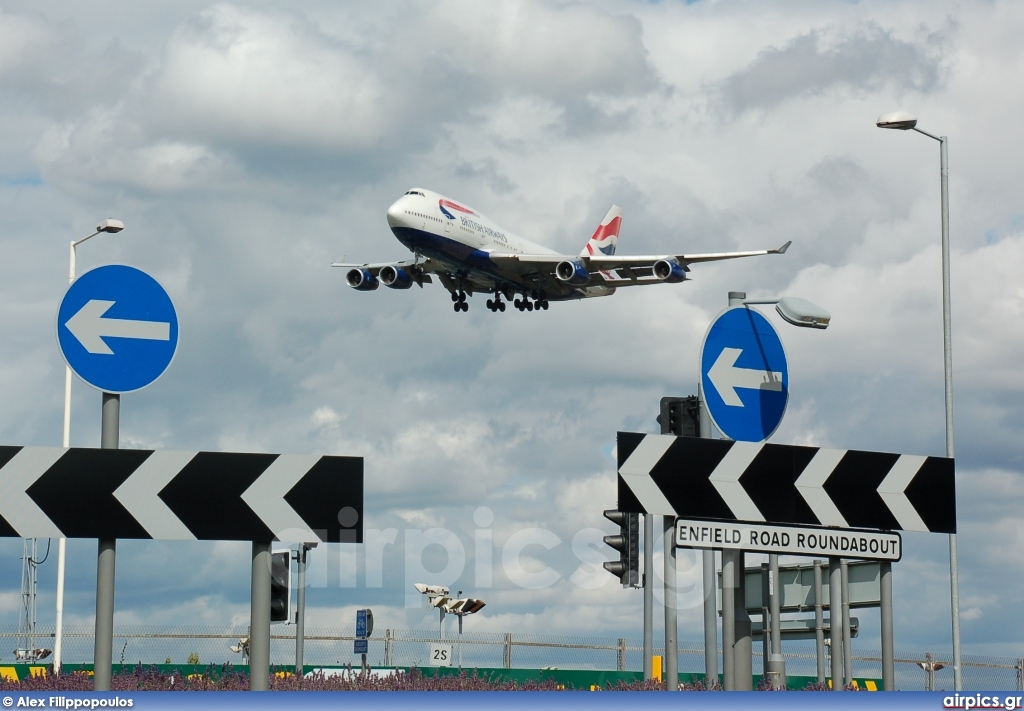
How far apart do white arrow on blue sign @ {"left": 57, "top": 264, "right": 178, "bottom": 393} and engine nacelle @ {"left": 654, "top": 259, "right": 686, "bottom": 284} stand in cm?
4800

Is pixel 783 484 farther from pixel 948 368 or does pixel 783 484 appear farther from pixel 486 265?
pixel 486 265

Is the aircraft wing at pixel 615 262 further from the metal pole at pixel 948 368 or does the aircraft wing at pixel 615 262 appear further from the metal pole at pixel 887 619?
the metal pole at pixel 887 619

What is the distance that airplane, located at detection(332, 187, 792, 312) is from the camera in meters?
53.6

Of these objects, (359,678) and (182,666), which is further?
(182,666)

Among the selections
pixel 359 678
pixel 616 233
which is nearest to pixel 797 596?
pixel 359 678

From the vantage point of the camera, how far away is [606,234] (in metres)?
78.5

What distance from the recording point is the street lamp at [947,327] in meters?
20.6

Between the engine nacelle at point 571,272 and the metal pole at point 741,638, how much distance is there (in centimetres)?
4856

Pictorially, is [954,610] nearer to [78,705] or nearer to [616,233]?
[78,705]

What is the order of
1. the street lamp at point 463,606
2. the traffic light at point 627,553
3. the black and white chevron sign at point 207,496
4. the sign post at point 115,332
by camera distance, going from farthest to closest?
the street lamp at point 463,606 < the traffic light at point 627,553 < the sign post at point 115,332 < the black and white chevron sign at point 207,496

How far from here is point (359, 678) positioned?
68.4 ft

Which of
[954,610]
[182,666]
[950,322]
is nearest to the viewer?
[954,610]

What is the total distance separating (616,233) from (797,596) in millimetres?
59125

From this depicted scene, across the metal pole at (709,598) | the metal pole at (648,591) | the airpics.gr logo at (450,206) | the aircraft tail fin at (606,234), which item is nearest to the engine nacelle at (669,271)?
the airpics.gr logo at (450,206)
